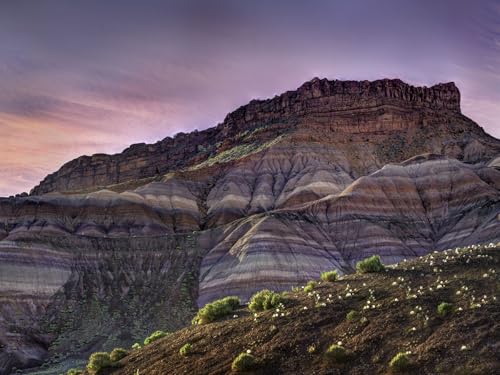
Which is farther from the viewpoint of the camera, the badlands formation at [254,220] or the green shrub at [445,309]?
the badlands formation at [254,220]

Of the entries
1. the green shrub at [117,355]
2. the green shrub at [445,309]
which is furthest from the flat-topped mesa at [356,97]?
the green shrub at [445,309]

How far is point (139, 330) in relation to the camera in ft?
219

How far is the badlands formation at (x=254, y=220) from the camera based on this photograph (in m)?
70.7

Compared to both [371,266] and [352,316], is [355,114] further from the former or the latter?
[352,316]

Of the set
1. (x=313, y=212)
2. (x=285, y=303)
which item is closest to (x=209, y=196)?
(x=313, y=212)

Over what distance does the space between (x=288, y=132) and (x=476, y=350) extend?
116127 mm

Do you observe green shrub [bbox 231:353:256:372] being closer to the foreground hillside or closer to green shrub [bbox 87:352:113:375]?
the foreground hillside

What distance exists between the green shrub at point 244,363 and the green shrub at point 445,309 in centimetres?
519

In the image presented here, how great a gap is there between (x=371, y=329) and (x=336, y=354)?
150 cm

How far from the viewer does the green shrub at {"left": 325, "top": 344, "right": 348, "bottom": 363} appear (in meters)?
18.4

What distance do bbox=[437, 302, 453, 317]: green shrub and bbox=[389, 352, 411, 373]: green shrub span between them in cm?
226

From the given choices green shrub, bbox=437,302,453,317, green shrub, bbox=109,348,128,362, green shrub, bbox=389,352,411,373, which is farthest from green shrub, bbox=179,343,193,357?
green shrub, bbox=437,302,453,317

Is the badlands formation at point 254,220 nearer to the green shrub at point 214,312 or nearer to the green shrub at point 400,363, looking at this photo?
the green shrub at point 214,312

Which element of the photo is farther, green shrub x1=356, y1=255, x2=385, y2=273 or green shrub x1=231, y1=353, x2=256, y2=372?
green shrub x1=356, y1=255, x2=385, y2=273
